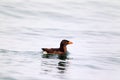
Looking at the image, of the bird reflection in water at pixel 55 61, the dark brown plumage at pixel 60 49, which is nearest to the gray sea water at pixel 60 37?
the bird reflection in water at pixel 55 61

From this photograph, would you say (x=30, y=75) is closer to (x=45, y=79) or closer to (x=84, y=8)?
(x=45, y=79)

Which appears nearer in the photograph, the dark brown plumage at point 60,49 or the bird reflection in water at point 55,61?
the bird reflection in water at point 55,61

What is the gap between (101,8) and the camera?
118 ft

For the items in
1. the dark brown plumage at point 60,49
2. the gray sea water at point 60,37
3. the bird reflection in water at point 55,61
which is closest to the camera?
the gray sea water at point 60,37

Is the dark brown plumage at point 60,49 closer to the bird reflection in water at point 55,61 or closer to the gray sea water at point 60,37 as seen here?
the bird reflection in water at point 55,61

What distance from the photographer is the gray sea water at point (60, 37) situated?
19.5 metres

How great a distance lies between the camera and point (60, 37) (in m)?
27.5

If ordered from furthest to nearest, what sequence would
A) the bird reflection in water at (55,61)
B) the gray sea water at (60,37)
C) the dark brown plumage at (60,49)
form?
the dark brown plumage at (60,49) → the bird reflection in water at (55,61) → the gray sea water at (60,37)

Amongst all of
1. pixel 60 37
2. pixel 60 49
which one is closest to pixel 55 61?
pixel 60 49

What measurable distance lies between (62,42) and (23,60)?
4.32 m

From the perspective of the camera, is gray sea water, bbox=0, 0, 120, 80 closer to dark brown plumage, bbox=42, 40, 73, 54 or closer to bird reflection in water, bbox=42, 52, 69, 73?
bird reflection in water, bbox=42, 52, 69, 73

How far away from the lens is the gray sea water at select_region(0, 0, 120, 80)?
19464 millimetres

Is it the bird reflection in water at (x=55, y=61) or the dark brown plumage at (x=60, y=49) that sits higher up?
the dark brown plumage at (x=60, y=49)

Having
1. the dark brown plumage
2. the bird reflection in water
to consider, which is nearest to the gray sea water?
the bird reflection in water
